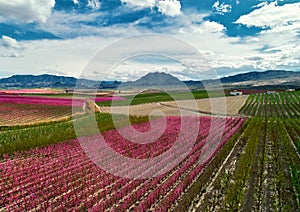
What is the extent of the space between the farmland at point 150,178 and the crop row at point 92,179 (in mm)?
23

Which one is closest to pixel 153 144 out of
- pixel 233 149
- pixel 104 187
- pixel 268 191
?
pixel 233 149

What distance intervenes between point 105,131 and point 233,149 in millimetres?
8272

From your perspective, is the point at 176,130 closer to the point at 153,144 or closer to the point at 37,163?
the point at 153,144

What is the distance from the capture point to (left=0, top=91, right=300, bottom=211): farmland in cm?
650

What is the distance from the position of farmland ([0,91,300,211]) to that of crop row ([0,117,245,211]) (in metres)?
0.02

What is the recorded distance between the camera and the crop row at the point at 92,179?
6.52m

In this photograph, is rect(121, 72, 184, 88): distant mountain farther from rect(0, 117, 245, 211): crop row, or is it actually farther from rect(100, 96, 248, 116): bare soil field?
rect(0, 117, 245, 211): crop row

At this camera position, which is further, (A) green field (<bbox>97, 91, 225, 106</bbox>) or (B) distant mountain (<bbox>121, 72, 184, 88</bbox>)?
(A) green field (<bbox>97, 91, 225, 106</bbox>)

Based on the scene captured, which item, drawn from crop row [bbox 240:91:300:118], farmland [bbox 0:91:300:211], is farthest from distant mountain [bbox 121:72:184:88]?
crop row [bbox 240:91:300:118]

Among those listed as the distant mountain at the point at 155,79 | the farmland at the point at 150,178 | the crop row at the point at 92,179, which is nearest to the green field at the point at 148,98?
the distant mountain at the point at 155,79

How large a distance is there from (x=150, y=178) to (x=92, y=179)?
72.9 inches

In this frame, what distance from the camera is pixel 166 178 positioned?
328 inches

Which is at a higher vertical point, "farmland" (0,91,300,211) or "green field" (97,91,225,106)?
"farmland" (0,91,300,211)

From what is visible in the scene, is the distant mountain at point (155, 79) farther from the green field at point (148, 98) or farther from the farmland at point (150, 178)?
the farmland at point (150, 178)
